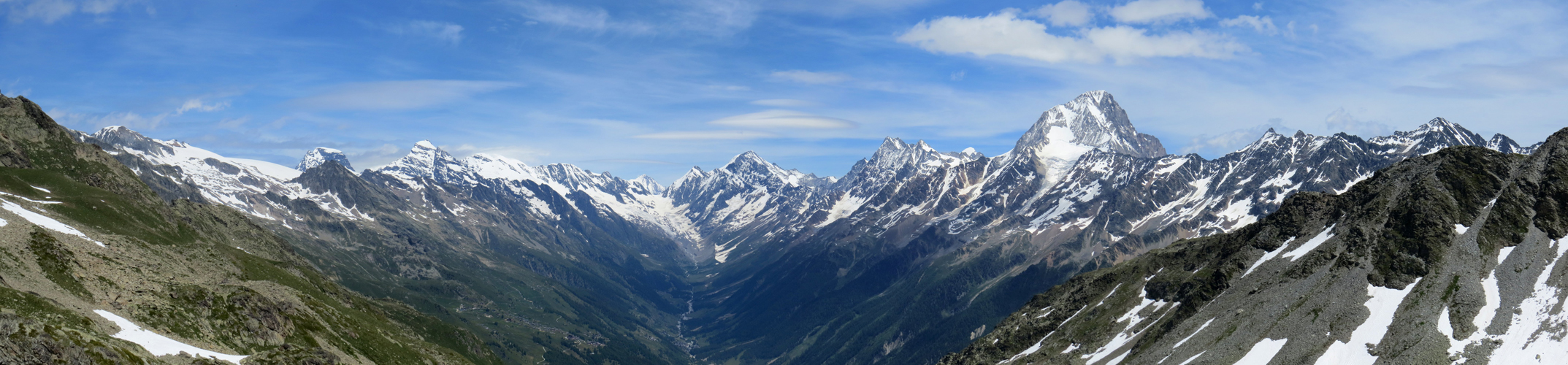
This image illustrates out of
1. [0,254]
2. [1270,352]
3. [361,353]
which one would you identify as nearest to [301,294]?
[361,353]

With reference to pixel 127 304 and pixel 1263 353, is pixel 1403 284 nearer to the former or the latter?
pixel 1263 353

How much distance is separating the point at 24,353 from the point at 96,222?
11916 centimetres

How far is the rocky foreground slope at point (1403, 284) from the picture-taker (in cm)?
13812

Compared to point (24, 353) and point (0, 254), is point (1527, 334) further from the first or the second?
point (0, 254)

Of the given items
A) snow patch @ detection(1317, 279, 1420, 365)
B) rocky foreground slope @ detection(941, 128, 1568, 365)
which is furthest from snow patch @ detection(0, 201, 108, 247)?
snow patch @ detection(1317, 279, 1420, 365)

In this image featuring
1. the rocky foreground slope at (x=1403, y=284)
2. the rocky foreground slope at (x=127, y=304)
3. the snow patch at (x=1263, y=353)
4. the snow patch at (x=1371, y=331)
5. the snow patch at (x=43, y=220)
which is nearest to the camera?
the rocky foreground slope at (x=127, y=304)

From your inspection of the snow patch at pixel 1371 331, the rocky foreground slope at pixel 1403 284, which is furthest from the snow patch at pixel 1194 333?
the snow patch at pixel 1371 331

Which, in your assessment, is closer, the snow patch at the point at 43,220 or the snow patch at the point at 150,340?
the snow patch at the point at 150,340

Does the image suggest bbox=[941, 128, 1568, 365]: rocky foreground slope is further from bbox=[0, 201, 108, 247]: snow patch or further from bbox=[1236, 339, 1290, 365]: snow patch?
bbox=[0, 201, 108, 247]: snow patch

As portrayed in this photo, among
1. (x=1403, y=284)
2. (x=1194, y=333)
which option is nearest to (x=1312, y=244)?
(x=1403, y=284)

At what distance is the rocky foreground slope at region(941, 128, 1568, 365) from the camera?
13812 centimetres

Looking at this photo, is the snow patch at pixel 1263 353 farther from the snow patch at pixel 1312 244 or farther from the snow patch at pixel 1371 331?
the snow patch at pixel 1312 244

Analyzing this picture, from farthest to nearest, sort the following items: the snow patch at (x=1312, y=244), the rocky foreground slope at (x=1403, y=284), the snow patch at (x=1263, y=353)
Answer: the snow patch at (x=1312, y=244) < the snow patch at (x=1263, y=353) < the rocky foreground slope at (x=1403, y=284)

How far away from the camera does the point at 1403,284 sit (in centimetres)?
15762
